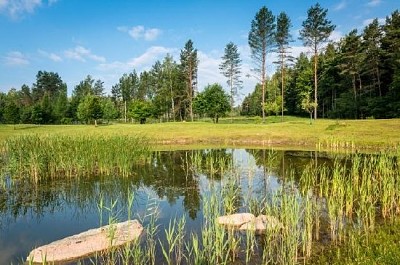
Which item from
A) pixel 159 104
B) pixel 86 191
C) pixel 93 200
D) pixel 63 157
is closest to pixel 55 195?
pixel 86 191

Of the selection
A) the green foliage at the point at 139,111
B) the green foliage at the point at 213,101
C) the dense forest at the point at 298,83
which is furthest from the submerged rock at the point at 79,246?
the green foliage at the point at 139,111

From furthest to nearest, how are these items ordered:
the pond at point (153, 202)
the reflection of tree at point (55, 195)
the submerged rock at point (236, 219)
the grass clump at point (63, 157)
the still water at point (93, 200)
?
the grass clump at point (63, 157)
the reflection of tree at point (55, 195)
the still water at point (93, 200)
the submerged rock at point (236, 219)
the pond at point (153, 202)

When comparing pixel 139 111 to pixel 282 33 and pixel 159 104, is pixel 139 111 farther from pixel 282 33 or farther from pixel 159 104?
pixel 282 33

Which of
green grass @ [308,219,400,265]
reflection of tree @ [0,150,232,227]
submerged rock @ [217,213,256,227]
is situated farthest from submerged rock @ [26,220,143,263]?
green grass @ [308,219,400,265]

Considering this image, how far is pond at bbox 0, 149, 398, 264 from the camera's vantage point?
8.00 meters

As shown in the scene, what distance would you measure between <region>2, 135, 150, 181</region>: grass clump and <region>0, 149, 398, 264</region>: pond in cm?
55

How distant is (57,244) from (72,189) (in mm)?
6533

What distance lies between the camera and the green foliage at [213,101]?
217ft

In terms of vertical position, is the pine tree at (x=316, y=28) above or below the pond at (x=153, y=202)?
above

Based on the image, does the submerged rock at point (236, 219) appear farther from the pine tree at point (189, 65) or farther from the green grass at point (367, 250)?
the pine tree at point (189, 65)

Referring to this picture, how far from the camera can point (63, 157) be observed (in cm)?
1577

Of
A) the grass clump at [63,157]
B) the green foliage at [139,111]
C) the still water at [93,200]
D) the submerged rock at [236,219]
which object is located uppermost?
the green foliage at [139,111]

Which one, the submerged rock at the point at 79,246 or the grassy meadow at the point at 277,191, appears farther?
the submerged rock at the point at 79,246

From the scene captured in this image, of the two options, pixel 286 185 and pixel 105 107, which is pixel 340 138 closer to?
pixel 286 185
